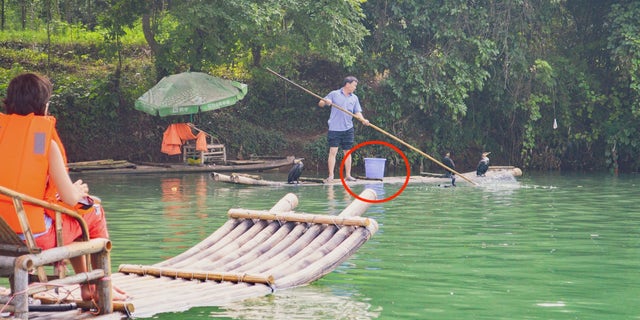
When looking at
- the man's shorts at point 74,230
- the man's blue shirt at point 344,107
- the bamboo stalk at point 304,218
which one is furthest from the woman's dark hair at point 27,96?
the man's blue shirt at point 344,107

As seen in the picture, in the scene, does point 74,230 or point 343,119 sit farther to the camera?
point 343,119

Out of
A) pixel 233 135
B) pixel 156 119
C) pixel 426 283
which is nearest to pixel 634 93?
pixel 233 135

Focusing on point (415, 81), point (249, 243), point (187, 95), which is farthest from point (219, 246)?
point (415, 81)

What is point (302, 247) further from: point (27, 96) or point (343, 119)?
point (343, 119)

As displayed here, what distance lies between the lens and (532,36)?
22859mm

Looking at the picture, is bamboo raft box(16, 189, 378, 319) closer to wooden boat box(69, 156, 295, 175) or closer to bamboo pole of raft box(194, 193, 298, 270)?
bamboo pole of raft box(194, 193, 298, 270)

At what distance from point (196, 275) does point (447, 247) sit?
10.1ft

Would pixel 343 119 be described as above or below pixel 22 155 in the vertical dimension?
above

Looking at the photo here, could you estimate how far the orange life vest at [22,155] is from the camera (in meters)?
5.52

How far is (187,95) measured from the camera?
20.0 m

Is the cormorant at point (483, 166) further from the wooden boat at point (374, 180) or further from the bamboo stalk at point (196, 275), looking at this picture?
the bamboo stalk at point (196, 275)

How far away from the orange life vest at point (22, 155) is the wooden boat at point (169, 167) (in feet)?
46.4

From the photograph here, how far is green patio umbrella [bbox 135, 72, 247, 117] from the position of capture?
19844 mm

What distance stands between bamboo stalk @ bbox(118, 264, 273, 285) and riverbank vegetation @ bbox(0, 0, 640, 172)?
13402mm
